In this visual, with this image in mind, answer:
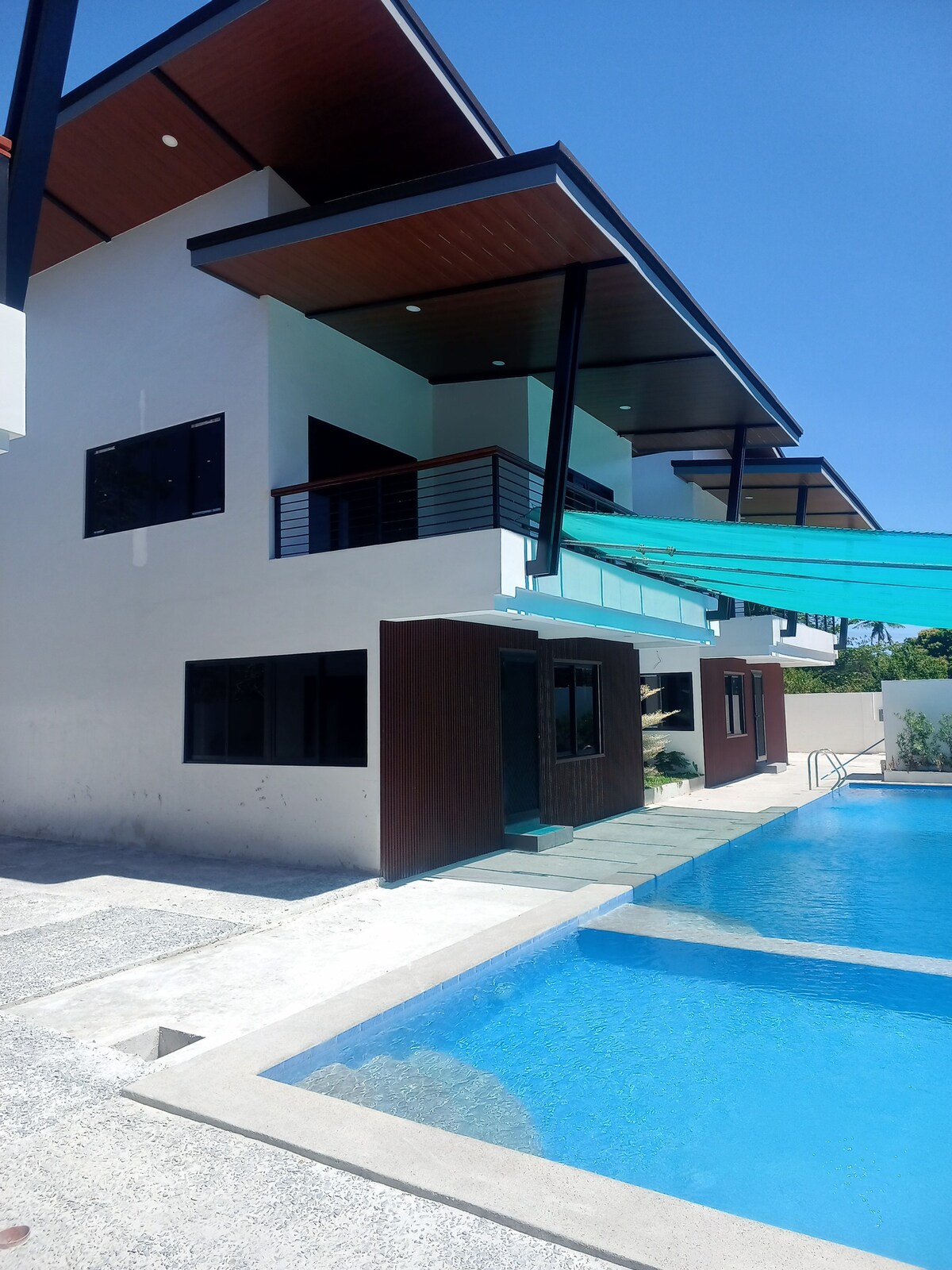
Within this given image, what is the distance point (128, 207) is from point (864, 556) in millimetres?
11887

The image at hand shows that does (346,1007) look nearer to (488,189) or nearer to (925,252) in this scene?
(488,189)

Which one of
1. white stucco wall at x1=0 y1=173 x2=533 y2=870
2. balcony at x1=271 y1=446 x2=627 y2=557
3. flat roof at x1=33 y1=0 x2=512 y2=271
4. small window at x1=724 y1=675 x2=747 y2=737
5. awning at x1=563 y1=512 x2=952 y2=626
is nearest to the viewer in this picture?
awning at x1=563 y1=512 x2=952 y2=626

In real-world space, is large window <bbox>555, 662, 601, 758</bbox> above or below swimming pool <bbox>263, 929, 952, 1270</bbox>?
above

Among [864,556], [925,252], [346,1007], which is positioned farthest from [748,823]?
[925,252]

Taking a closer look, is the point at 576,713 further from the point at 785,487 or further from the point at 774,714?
the point at 774,714

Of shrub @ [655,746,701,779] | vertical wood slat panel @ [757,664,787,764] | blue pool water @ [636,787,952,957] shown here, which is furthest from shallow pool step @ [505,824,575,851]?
vertical wood slat panel @ [757,664,787,764]

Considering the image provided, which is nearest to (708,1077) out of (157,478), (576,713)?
(576,713)

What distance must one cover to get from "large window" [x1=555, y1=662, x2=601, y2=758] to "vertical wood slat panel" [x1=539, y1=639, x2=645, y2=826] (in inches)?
6.3

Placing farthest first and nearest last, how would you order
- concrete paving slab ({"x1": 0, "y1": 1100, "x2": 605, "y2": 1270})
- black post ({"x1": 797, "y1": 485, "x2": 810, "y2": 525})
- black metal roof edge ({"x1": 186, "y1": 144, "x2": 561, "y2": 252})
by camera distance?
black post ({"x1": 797, "y1": 485, "x2": 810, "y2": 525}) < black metal roof edge ({"x1": 186, "y1": 144, "x2": 561, "y2": 252}) < concrete paving slab ({"x1": 0, "y1": 1100, "x2": 605, "y2": 1270})

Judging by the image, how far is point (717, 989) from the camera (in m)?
7.73

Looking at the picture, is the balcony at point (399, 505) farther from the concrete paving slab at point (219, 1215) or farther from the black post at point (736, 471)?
the concrete paving slab at point (219, 1215)

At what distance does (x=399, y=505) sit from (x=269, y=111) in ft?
17.5

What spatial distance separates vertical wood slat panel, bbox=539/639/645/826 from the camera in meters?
15.3

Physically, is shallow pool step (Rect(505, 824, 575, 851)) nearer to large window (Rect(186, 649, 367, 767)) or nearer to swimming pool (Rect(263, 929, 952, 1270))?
large window (Rect(186, 649, 367, 767))
